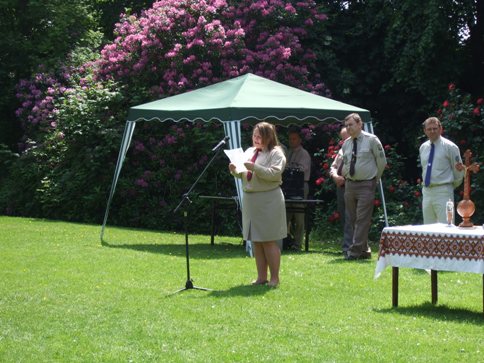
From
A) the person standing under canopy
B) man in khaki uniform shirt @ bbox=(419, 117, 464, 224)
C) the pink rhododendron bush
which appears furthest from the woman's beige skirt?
the pink rhododendron bush

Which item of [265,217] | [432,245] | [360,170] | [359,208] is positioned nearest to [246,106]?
[360,170]

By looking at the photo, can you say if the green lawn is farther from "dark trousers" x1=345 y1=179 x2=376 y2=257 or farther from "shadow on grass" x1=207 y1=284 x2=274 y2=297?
"dark trousers" x1=345 y1=179 x2=376 y2=257

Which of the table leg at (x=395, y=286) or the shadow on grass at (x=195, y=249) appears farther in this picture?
the shadow on grass at (x=195, y=249)

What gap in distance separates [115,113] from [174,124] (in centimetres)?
177

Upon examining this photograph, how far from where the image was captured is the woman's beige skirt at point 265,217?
9.63 metres

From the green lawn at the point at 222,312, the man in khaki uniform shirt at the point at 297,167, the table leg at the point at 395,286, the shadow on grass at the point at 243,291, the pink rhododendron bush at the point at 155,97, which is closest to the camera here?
the green lawn at the point at 222,312

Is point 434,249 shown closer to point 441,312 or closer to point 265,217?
point 441,312

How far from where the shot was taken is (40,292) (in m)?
→ 9.29

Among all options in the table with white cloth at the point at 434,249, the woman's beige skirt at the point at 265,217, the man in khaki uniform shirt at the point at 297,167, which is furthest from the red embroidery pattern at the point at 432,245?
the man in khaki uniform shirt at the point at 297,167

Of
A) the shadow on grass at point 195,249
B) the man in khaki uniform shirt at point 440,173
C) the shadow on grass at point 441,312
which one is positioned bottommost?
the shadow on grass at point 195,249

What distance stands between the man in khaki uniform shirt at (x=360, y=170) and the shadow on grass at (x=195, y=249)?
1.99 m

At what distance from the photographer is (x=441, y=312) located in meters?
8.32

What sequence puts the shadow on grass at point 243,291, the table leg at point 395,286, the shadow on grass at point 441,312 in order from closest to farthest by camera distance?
the shadow on grass at point 441,312, the table leg at point 395,286, the shadow on grass at point 243,291

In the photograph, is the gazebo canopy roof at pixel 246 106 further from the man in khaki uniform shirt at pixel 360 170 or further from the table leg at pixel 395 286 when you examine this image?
the table leg at pixel 395 286
